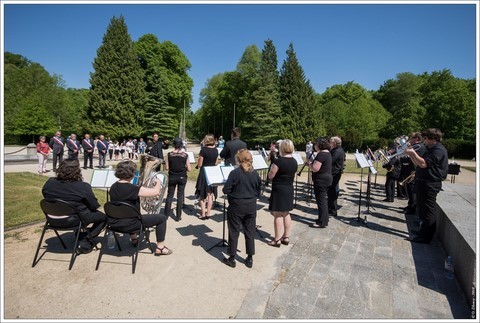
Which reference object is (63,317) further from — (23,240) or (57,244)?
(23,240)

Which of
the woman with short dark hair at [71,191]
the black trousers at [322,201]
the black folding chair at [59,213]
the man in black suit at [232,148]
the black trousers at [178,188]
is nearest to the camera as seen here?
the black folding chair at [59,213]

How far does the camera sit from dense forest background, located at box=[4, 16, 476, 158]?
118 ft

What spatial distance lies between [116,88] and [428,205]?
37640 millimetres

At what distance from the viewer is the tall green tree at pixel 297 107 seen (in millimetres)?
40594

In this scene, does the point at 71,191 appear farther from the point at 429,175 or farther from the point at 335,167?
the point at 429,175

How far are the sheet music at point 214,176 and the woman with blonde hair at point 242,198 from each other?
0.68m

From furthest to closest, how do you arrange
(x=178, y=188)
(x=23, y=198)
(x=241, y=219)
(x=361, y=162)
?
(x=23, y=198)
(x=361, y=162)
(x=178, y=188)
(x=241, y=219)

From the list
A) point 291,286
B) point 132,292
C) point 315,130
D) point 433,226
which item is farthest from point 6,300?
point 315,130

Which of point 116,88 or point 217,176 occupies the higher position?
point 116,88

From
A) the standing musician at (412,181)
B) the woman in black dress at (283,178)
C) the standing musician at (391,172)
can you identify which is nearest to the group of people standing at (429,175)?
the standing musician at (412,181)

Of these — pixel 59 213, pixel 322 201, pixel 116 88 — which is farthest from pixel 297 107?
pixel 59 213

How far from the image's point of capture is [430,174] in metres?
5.16

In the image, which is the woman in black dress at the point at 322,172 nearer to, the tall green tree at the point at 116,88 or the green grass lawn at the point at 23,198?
the green grass lawn at the point at 23,198

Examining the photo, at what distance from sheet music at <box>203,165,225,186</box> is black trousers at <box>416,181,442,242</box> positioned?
12.3 ft
